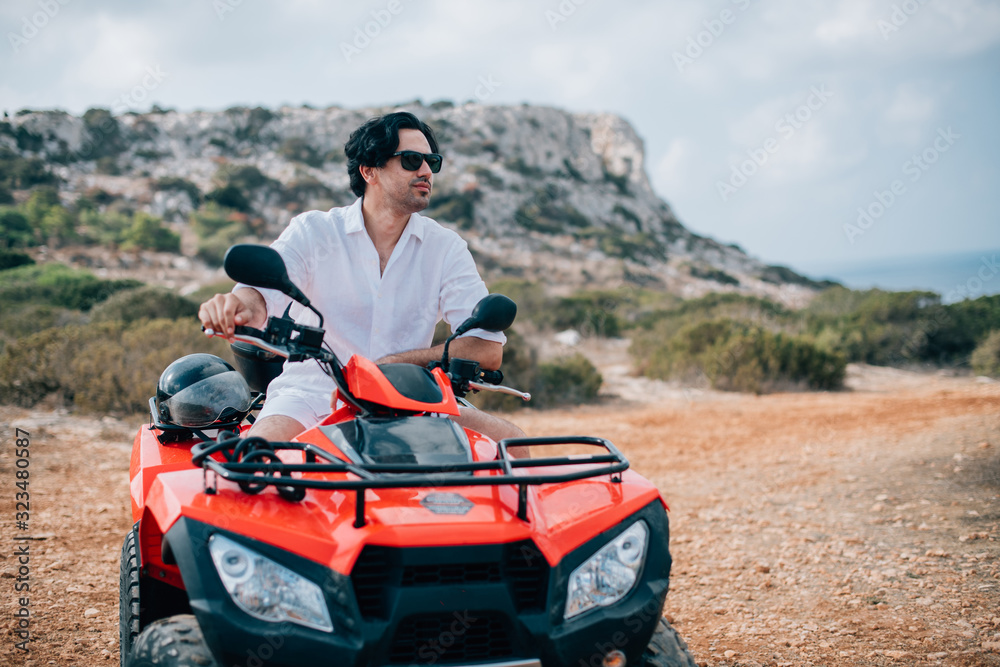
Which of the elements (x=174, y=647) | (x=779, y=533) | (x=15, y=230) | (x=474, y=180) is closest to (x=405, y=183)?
(x=174, y=647)

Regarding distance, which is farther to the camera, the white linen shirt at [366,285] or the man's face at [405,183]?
the man's face at [405,183]

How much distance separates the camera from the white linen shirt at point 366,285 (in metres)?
2.80

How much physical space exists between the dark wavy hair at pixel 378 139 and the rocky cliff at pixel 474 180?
95.5ft

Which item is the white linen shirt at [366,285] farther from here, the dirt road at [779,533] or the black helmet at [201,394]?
the dirt road at [779,533]

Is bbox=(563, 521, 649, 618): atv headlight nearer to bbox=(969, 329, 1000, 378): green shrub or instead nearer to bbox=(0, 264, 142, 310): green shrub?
bbox=(0, 264, 142, 310): green shrub

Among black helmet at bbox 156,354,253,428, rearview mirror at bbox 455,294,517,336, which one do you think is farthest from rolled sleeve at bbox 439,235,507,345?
black helmet at bbox 156,354,253,428

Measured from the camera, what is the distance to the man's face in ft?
9.60

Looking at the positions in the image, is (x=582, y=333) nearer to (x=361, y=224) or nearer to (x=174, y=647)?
(x=361, y=224)

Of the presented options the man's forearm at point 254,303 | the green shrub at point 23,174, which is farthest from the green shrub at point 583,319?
the green shrub at point 23,174

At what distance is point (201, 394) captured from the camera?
2.70m

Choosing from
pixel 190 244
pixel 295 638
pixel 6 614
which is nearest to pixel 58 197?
pixel 190 244

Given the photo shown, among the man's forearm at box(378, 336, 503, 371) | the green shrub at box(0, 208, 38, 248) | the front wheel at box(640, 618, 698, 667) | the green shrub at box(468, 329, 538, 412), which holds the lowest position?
the green shrub at box(468, 329, 538, 412)

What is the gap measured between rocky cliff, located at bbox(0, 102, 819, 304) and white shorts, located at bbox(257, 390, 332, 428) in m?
29.6

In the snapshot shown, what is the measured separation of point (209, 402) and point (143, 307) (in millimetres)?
10703
